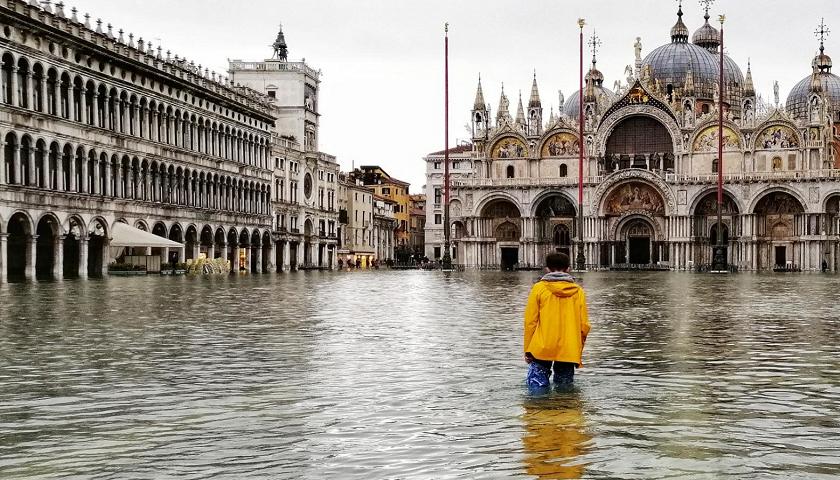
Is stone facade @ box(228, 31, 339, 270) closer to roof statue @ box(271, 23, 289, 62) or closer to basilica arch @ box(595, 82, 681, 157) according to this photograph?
roof statue @ box(271, 23, 289, 62)

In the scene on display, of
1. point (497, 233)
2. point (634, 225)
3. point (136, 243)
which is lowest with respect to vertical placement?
point (136, 243)

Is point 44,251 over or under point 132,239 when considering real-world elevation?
under

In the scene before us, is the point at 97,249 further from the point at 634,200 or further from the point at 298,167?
the point at 634,200

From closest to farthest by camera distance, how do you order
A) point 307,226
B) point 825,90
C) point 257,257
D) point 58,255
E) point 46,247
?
1. point 58,255
2. point 46,247
3. point 257,257
4. point 307,226
5. point 825,90

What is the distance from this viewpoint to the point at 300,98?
104188 mm

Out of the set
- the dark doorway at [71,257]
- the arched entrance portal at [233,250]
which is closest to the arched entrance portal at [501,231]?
the arched entrance portal at [233,250]

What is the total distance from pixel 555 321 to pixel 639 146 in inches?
3635

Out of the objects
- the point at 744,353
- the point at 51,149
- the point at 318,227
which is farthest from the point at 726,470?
the point at 318,227

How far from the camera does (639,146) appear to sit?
329 ft

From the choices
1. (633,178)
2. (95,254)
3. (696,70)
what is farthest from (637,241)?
(95,254)

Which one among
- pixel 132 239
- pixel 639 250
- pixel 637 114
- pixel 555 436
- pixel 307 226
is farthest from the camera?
pixel 307 226

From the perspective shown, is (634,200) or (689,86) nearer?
(634,200)

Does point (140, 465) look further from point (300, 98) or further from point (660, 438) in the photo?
point (300, 98)

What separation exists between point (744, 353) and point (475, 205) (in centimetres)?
8692
